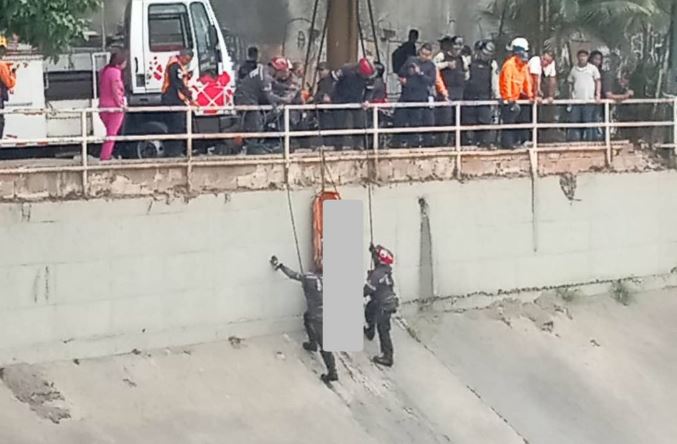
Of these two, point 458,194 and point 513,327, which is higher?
point 458,194

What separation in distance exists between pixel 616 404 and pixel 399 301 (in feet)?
9.21

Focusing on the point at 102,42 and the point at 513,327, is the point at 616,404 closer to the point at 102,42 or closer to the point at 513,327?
the point at 513,327

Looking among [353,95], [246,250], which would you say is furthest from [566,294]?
[246,250]

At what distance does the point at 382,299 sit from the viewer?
610 inches

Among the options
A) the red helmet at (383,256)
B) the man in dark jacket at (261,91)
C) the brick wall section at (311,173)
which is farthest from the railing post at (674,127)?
the red helmet at (383,256)

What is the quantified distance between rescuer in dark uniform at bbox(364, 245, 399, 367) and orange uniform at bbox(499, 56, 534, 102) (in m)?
3.46

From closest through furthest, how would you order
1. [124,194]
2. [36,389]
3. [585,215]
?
[36,389] < [124,194] < [585,215]

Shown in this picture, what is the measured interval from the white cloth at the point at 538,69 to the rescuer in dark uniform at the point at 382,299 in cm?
431

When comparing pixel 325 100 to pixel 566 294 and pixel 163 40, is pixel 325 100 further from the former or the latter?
pixel 566 294

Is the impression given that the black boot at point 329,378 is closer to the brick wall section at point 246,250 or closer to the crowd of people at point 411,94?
the brick wall section at point 246,250

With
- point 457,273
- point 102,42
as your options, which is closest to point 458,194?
point 457,273

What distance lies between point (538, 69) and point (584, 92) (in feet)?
2.56

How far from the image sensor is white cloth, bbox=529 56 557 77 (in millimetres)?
18844

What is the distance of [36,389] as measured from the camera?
1394cm
